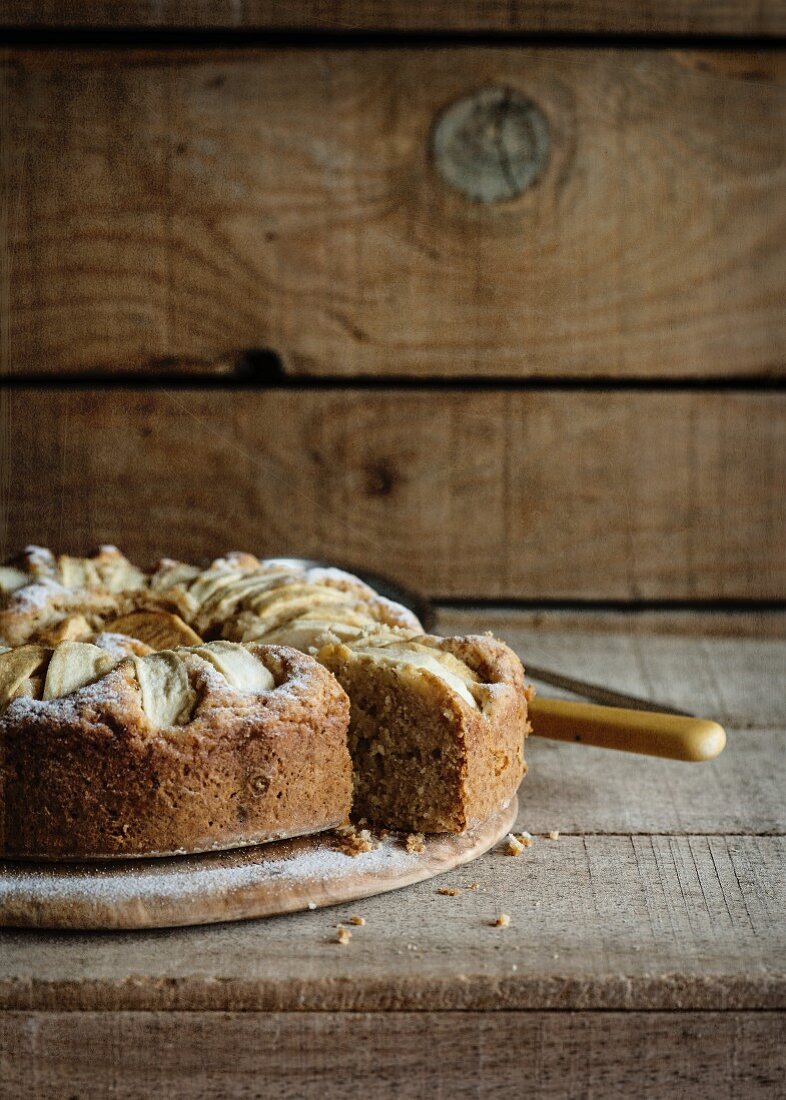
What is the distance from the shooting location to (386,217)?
75.6 inches

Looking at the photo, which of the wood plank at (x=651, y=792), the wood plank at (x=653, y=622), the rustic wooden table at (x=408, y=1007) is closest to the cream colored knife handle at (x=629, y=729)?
the wood plank at (x=651, y=792)

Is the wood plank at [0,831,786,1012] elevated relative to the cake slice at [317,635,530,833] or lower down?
lower down

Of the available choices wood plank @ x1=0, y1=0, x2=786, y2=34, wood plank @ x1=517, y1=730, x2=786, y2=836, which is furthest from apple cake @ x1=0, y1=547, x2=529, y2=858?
wood plank @ x1=0, y1=0, x2=786, y2=34

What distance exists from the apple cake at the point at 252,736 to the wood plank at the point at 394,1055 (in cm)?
16

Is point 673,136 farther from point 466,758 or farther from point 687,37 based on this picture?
point 466,758

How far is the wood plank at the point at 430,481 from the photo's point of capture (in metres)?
1.98

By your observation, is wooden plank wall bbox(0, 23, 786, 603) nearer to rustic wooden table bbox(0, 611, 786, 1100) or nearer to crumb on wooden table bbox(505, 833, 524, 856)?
crumb on wooden table bbox(505, 833, 524, 856)

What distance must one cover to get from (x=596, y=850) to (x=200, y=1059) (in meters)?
0.42

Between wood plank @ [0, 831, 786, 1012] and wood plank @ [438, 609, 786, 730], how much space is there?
0.58 meters

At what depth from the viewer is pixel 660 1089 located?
0.94 m

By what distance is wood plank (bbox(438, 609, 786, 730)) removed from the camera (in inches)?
64.5

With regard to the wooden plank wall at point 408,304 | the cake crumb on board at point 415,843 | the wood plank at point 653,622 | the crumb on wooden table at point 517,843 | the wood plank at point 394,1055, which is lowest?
the wood plank at point 653,622

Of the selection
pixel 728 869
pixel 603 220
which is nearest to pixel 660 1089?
pixel 728 869

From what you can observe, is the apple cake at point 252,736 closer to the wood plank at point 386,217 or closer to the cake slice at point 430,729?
the cake slice at point 430,729
